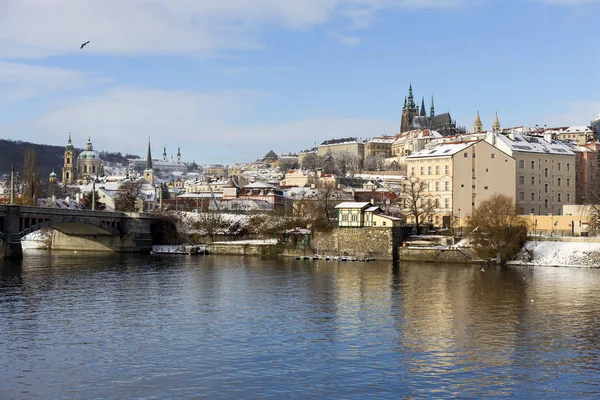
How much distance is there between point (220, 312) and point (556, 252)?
1411 inches

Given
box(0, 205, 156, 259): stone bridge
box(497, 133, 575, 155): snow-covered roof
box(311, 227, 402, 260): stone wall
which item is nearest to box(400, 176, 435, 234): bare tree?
box(311, 227, 402, 260): stone wall

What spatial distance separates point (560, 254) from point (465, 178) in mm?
19560

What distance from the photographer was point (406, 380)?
72.5 feet

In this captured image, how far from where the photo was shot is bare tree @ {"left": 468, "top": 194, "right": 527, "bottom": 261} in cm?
6084

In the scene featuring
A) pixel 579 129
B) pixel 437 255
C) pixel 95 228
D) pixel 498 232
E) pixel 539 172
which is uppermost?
pixel 579 129

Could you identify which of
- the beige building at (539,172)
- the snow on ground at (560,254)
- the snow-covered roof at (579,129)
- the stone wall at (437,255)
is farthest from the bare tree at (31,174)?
the snow-covered roof at (579,129)

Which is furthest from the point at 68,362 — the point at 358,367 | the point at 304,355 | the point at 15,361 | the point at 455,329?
the point at 455,329

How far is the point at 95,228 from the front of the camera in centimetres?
8038

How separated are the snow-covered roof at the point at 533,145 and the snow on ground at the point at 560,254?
77.1 ft

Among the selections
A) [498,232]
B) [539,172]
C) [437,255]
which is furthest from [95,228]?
[539,172]

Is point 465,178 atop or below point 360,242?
atop

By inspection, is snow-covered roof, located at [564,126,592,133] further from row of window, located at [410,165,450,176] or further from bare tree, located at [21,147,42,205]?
bare tree, located at [21,147,42,205]

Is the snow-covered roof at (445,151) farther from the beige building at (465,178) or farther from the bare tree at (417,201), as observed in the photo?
the bare tree at (417,201)

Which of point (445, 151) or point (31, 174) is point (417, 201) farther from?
point (31, 174)
